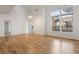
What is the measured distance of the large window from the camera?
6027mm

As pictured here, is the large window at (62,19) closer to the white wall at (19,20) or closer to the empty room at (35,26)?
the empty room at (35,26)

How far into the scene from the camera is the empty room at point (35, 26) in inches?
191

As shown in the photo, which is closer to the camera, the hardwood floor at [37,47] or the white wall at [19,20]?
the hardwood floor at [37,47]

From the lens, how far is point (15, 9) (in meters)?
5.37

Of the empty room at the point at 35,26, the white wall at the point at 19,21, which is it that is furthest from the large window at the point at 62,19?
the white wall at the point at 19,21

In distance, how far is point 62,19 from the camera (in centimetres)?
668

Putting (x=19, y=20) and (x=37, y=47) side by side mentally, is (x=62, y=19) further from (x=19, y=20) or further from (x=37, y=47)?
(x=37, y=47)

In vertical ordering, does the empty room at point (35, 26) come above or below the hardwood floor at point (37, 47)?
above

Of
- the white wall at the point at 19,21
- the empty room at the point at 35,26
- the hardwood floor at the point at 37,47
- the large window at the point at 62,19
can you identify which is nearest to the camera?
the hardwood floor at the point at 37,47

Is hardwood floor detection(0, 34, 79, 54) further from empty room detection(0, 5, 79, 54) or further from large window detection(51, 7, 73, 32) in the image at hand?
large window detection(51, 7, 73, 32)

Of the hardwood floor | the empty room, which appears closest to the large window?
the empty room

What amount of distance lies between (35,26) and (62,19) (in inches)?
67.3
